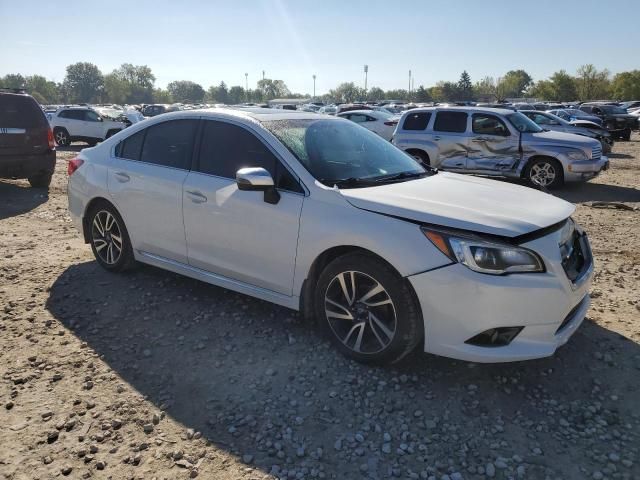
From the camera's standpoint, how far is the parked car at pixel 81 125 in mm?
21062

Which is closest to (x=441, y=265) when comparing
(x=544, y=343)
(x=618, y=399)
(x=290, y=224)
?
(x=544, y=343)

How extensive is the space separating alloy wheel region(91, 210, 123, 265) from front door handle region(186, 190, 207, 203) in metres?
1.18

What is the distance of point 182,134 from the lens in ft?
14.6

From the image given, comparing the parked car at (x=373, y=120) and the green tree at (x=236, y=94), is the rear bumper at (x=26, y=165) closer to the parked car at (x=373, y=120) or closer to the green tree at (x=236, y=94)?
the parked car at (x=373, y=120)

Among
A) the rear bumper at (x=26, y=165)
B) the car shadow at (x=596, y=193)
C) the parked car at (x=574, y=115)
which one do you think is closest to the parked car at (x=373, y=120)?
the car shadow at (x=596, y=193)

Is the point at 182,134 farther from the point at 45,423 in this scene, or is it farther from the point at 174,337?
the point at 45,423

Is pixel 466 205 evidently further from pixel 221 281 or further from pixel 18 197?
pixel 18 197

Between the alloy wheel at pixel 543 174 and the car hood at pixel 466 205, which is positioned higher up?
the car hood at pixel 466 205

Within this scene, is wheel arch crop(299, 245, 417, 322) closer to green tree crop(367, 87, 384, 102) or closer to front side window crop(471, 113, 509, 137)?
front side window crop(471, 113, 509, 137)

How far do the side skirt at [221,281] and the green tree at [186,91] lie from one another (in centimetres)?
14743

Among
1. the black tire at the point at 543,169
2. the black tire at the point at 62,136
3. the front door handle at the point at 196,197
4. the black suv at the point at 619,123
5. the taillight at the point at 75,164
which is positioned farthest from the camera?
the black suv at the point at 619,123

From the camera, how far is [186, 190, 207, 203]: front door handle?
13.3 ft

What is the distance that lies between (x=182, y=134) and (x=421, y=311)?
263cm

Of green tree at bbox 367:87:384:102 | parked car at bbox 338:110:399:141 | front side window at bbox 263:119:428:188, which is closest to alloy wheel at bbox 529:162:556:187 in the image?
front side window at bbox 263:119:428:188
